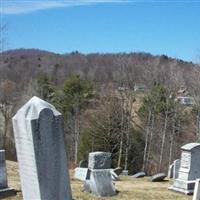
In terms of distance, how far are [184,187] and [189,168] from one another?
0.82m

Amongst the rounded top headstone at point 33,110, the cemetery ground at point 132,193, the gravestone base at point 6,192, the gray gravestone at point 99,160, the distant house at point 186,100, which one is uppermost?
the distant house at point 186,100

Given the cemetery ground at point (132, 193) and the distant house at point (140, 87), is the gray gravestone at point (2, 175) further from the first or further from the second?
the distant house at point (140, 87)

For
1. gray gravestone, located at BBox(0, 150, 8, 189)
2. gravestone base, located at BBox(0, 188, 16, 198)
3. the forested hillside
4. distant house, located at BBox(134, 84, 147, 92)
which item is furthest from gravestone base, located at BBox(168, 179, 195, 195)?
distant house, located at BBox(134, 84, 147, 92)

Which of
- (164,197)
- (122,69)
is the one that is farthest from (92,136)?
(164,197)

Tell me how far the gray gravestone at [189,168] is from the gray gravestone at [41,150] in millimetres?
8139

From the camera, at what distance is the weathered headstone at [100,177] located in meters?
13.5

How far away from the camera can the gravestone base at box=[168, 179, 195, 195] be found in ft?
49.7

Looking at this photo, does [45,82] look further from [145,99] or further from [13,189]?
[13,189]

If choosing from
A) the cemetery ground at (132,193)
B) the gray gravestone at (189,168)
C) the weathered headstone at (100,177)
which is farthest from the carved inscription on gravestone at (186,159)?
the weathered headstone at (100,177)

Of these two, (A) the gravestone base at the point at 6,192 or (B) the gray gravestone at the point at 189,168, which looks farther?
(B) the gray gravestone at the point at 189,168

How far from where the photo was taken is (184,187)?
15.2 meters

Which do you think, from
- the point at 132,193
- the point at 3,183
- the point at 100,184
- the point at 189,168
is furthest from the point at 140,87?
the point at 3,183

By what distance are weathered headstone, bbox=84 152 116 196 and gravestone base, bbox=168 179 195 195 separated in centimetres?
277

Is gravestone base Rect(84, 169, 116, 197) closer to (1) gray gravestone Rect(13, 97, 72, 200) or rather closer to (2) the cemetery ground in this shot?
(2) the cemetery ground
